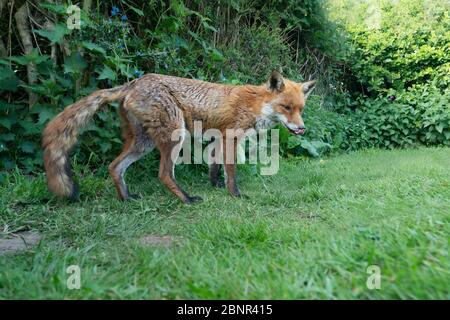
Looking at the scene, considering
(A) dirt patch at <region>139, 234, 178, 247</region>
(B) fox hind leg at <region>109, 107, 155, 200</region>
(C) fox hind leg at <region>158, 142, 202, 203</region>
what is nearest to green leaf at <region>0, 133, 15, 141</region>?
(B) fox hind leg at <region>109, 107, 155, 200</region>

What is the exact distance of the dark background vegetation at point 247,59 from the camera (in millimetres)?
4945

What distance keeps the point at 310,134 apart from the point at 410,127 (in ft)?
10.6

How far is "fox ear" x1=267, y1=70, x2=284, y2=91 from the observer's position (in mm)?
4883

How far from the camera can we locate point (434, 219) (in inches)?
102

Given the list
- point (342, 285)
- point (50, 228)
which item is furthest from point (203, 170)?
point (342, 285)

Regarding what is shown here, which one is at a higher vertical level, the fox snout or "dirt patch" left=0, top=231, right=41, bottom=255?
the fox snout

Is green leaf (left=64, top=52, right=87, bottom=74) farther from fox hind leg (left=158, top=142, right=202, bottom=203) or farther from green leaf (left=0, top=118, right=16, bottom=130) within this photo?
fox hind leg (left=158, top=142, right=202, bottom=203)

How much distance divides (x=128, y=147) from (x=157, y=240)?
72.8 inches

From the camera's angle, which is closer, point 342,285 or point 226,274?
point 342,285

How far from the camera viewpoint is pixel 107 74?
4883 mm

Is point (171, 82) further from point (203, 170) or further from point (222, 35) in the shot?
point (222, 35)

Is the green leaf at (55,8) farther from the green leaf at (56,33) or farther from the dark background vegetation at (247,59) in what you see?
the green leaf at (56,33)

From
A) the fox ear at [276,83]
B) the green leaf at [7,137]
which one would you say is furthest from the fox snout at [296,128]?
the green leaf at [7,137]

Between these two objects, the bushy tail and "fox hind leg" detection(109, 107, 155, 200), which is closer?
the bushy tail
